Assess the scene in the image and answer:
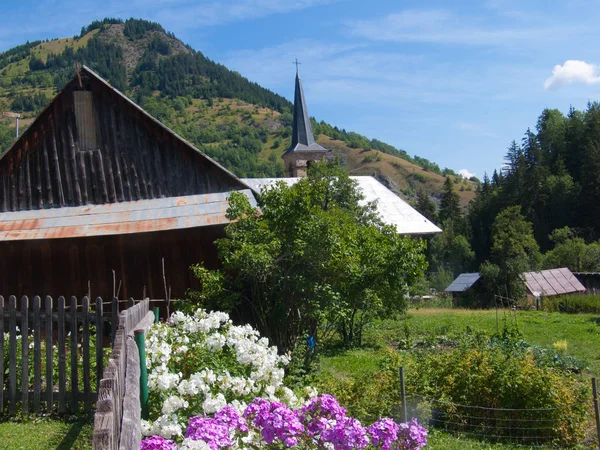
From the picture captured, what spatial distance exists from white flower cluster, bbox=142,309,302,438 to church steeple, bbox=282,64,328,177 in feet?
158

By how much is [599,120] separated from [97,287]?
78.1m

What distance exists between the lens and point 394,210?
1692 inches

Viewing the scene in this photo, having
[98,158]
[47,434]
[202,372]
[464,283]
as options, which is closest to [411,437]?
[202,372]

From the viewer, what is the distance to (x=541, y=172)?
256 ft

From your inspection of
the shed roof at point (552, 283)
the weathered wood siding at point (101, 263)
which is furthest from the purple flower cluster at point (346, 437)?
the shed roof at point (552, 283)

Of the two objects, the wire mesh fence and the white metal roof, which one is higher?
the white metal roof

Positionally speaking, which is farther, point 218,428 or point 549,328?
point 549,328

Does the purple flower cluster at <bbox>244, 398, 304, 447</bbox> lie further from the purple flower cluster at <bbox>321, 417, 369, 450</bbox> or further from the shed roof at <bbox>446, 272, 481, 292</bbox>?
the shed roof at <bbox>446, 272, 481, 292</bbox>

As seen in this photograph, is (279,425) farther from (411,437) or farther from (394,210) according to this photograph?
(394,210)

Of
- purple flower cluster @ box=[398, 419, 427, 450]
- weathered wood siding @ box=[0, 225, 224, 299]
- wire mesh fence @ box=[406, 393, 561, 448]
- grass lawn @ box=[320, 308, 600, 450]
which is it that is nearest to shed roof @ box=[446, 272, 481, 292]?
grass lawn @ box=[320, 308, 600, 450]

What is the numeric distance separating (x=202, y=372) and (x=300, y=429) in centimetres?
152

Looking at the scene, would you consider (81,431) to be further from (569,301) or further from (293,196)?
(569,301)

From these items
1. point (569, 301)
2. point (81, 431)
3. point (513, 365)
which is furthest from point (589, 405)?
point (569, 301)

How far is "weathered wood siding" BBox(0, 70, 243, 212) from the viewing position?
1434 centimetres
